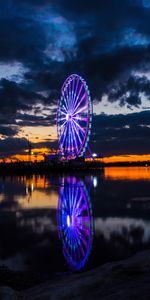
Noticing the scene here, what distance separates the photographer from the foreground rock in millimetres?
6438

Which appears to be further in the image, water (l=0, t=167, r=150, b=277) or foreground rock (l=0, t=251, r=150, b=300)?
water (l=0, t=167, r=150, b=277)

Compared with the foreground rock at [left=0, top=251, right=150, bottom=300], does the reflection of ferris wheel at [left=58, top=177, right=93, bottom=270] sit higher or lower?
lower

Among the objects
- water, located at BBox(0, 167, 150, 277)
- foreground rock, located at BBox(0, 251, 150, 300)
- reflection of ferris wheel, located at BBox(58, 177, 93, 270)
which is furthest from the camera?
reflection of ferris wheel, located at BBox(58, 177, 93, 270)

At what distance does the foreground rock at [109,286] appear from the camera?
6.44 meters

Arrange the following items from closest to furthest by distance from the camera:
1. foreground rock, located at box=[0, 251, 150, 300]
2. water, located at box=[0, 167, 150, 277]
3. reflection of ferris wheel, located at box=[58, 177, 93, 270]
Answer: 1. foreground rock, located at box=[0, 251, 150, 300]
2. water, located at box=[0, 167, 150, 277]
3. reflection of ferris wheel, located at box=[58, 177, 93, 270]

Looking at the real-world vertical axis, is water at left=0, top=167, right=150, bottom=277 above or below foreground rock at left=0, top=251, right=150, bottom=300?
below

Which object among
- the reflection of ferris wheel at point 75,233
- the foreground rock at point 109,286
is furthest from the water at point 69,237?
the foreground rock at point 109,286

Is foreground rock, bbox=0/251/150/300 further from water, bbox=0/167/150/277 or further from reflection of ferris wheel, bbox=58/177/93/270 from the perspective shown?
→ reflection of ferris wheel, bbox=58/177/93/270

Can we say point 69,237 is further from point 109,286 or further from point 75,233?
point 109,286

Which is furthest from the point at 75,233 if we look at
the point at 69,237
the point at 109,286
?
the point at 109,286

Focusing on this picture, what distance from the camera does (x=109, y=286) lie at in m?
7.05

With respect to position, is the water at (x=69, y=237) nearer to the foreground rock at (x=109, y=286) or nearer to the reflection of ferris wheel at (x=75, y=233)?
the reflection of ferris wheel at (x=75, y=233)

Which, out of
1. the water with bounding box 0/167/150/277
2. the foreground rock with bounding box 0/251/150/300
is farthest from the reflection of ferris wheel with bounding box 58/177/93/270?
the foreground rock with bounding box 0/251/150/300

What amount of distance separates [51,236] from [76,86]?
6105 cm
